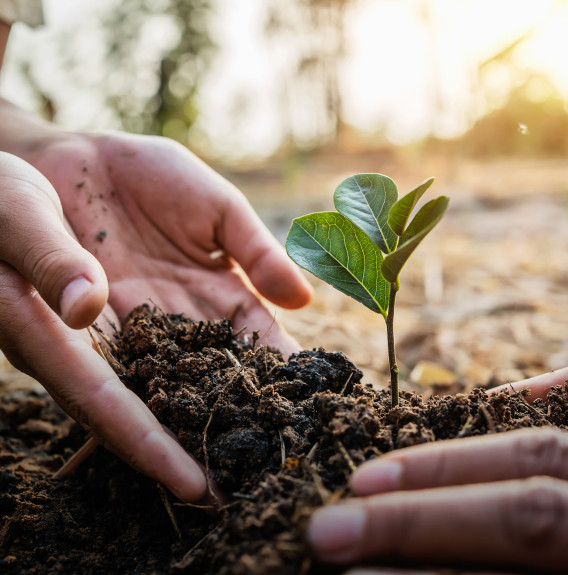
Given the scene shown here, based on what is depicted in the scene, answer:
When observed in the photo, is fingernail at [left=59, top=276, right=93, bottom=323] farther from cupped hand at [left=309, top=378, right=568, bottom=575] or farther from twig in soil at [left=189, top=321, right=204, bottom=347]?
cupped hand at [left=309, top=378, right=568, bottom=575]

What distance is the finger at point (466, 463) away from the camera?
2.91 feet

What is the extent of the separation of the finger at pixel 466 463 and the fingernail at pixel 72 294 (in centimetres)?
68

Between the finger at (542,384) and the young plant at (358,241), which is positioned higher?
the young plant at (358,241)

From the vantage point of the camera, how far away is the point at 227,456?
3.71 feet

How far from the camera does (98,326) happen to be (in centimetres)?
153

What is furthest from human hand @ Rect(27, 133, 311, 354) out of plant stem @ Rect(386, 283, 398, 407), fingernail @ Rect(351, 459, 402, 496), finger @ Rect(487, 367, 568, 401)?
fingernail @ Rect(351, 459, 402, 496)

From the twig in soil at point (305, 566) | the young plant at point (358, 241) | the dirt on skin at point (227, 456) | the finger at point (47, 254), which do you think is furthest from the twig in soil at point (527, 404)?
the finger at point (47, 254)

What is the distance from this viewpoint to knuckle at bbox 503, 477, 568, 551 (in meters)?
0.82

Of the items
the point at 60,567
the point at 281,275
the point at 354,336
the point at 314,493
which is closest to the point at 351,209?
the point at 314,493

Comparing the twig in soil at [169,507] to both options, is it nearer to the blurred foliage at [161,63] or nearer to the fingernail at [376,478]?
the fingernail at [376,478]

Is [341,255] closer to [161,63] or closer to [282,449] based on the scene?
[282,449]

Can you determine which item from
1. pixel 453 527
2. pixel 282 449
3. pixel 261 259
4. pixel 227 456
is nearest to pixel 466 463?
pixel 453 527

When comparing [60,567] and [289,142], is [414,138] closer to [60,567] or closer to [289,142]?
[289,142]

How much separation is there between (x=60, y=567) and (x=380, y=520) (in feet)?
2.49
